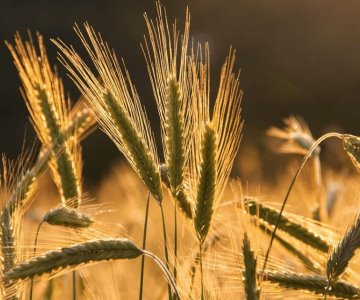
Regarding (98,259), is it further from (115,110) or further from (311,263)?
(311,263)

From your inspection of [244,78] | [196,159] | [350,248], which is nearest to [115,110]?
[196,159]

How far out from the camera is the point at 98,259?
4.47 ft

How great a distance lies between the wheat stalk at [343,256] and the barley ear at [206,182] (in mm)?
255

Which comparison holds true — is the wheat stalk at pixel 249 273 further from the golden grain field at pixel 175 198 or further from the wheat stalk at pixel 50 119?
the wheat stalk at pixel 50 119

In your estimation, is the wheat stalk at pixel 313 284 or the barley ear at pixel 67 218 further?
the barley ear at pixel 67 218

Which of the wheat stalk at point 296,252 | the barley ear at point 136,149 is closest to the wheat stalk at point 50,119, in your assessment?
the barley ear at point 136,149

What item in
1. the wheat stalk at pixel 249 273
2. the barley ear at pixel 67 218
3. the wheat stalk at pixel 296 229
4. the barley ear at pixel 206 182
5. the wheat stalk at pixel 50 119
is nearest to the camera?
the wheat stalk at pixel 249 273

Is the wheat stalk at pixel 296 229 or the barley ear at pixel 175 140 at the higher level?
the barley ear at pixel 175 140

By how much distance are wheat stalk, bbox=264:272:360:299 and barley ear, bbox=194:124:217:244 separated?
0.18 meters

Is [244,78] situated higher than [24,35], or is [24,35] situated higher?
[24,35]

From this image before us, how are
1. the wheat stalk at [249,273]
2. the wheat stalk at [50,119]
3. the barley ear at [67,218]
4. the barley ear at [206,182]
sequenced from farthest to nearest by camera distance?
1. the wheat stalk at [50,119]
2. the barley ear at [67,218]
3. the barley ear at [206,182]
4. the wheat stalk at [249,273]

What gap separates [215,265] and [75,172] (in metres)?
0.49

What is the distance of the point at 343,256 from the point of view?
4.57 ft

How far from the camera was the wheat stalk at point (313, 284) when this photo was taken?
1462 millimetres
